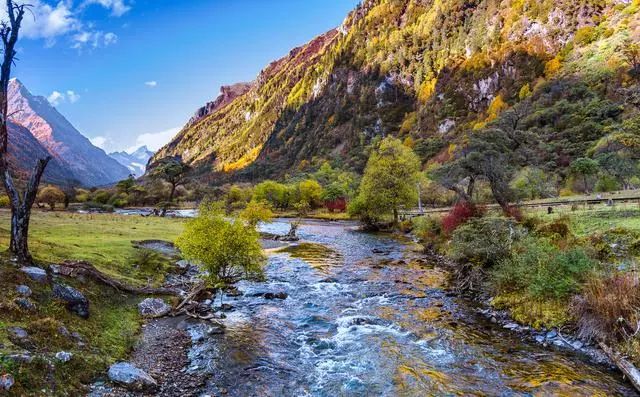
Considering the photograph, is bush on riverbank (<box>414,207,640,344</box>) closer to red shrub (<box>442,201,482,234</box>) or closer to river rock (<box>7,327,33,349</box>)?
red shrub (<box>442,201,482,234</box>)

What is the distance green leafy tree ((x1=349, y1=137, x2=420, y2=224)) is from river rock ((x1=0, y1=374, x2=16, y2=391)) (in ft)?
172

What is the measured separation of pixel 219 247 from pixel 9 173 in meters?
9.47

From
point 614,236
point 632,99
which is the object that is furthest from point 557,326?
point 632,99

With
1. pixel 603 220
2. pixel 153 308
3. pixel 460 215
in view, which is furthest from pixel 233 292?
pixel 603 220

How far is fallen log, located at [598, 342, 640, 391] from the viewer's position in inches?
437

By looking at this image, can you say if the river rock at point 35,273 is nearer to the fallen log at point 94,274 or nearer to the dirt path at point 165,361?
the fallen log at point 94,274

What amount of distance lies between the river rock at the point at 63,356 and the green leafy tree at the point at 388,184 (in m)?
50.4

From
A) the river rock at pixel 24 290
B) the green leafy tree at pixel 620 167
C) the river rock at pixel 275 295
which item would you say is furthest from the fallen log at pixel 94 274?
the green leafy tree at pixel 620 167

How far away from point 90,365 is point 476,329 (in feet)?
47.8

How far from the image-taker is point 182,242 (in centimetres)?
2091

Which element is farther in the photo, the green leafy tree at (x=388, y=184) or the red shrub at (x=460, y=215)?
the green leafy tree at (x=388, y=184)

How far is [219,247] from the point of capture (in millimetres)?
19844

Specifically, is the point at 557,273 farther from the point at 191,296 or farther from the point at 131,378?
the point at 191,296

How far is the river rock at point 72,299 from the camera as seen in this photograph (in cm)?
1396
